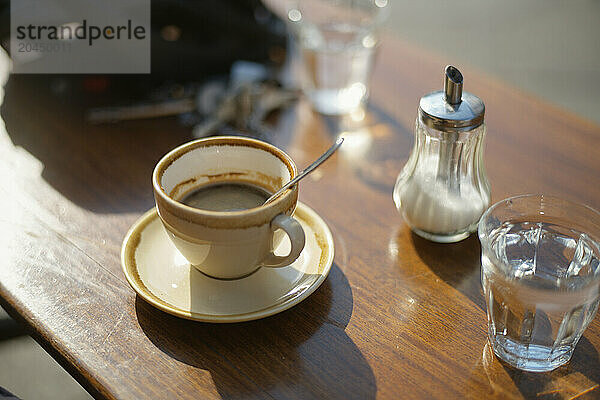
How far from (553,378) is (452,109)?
0.23 meters

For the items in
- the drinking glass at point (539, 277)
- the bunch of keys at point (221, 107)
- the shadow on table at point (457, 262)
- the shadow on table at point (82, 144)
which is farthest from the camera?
the bunch of keys at point (221, 107)

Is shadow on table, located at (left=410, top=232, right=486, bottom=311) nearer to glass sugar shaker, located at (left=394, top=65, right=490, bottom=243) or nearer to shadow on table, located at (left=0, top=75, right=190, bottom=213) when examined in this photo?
glass sugar shaker, located at (left=394, top=65, right=490, bottom=243)

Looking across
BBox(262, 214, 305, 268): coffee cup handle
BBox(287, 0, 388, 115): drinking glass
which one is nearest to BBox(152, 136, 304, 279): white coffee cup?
BBox(262, 214, 305, 268): coffee cup handle

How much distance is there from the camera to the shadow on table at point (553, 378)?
463 mm

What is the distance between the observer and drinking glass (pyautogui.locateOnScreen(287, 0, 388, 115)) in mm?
812

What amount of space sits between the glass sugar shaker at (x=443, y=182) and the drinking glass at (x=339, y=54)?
244 mm

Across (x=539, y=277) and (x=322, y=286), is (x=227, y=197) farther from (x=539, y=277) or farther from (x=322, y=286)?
(x=539, y=277)

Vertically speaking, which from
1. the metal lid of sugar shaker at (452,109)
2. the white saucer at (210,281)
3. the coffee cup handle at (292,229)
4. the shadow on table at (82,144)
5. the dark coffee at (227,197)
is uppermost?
the metal lid of sugar shaker at (452,109)

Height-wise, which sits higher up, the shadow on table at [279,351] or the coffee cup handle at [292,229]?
the coffee cup handle at [292,229]

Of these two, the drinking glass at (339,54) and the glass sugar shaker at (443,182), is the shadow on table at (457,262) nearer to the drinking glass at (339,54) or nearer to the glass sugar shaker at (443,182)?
the glass sugar shaker at (443,182)

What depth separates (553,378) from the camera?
47cm

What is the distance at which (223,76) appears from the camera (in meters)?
0.87

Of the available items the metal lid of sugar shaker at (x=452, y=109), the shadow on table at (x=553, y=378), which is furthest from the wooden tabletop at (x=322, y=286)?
the metal lid of sugar shaker at (x=452, y=109)

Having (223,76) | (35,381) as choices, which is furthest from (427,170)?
(35,381)
